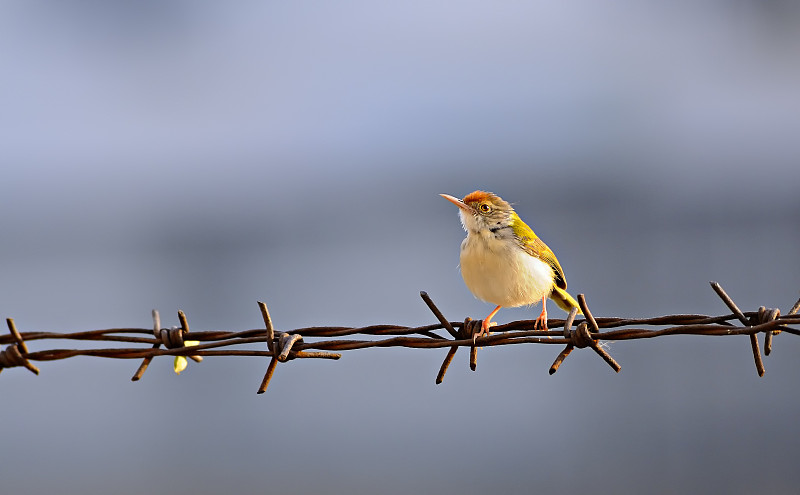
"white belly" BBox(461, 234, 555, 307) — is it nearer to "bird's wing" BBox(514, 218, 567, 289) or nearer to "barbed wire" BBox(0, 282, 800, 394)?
"bird's wing" BBox(514, 218, 567, 289)

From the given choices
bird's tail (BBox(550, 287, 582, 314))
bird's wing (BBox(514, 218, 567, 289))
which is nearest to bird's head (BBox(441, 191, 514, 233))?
bird's wing (BBox(514, 218, 567, 289))

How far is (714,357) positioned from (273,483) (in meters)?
7.32

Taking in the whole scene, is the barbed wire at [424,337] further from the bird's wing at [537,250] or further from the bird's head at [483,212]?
the bird's head at [483,212]

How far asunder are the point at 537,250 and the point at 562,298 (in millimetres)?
348

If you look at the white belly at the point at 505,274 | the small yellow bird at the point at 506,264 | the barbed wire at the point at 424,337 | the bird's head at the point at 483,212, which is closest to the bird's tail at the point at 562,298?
the small yellow bird at the point at 506,264

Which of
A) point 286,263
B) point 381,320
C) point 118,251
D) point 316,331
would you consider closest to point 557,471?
point 381,320

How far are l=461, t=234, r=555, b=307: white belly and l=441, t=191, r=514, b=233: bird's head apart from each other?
0.66 feet

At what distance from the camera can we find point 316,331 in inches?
102

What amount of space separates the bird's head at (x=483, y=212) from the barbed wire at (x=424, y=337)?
1374mm

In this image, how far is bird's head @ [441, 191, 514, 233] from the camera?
403 centimetres

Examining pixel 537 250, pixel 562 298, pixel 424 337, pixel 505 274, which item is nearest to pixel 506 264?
pixel 505 274

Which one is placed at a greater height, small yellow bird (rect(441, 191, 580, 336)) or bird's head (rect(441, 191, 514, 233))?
bird's head (rect(441, 191, 514, 233))

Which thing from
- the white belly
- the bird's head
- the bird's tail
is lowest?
the bird's tail

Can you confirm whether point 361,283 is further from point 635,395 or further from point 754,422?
point 754,422
